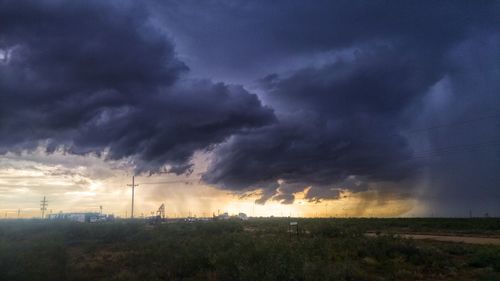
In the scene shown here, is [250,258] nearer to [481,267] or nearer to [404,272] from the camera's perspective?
[404,272]

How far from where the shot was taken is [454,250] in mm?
36344

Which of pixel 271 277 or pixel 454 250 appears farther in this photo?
pixel 454 250

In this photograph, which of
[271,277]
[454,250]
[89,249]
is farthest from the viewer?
[89,249]

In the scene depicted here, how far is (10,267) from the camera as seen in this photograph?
2402cm

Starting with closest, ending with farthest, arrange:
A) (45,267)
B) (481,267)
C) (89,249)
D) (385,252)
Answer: (45,267) < (481,267) < (385,252) < (89,249)

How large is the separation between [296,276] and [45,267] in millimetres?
16615

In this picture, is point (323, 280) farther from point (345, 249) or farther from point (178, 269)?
point (345, 249)

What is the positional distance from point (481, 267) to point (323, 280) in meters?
17.8

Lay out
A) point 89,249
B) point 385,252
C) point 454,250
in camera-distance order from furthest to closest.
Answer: point 89,249 < point 454,250 < point 385,252

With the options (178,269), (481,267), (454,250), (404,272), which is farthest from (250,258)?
(454,250)

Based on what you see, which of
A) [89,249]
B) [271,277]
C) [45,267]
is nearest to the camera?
[271,277]

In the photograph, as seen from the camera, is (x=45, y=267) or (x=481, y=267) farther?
(x=481, y=267)

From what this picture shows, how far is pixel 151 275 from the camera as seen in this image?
2417cm

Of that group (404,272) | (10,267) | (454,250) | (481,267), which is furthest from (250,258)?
(454,250)
